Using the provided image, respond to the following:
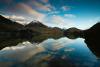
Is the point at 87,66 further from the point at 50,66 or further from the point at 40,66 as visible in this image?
the point at 40,66

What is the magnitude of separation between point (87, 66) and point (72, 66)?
221 cm

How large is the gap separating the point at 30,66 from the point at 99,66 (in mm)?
9779

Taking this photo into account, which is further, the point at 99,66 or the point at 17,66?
the point at 99,66

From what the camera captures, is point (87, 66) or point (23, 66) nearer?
point (23, 66)

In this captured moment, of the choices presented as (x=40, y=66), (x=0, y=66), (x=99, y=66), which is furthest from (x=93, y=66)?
(x=0, y=66)

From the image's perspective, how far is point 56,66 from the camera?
60.0ft

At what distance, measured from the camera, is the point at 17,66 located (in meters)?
17.6

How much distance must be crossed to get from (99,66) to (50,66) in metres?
7.04

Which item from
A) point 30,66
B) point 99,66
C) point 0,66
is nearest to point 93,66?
point 99,66

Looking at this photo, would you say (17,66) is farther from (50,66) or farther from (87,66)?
(87,66)

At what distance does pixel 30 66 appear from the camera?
17.8 m

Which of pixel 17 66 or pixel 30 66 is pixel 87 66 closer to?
pixel 30 66

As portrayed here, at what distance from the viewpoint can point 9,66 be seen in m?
17.6

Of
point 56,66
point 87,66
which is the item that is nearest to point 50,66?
point 56,66
